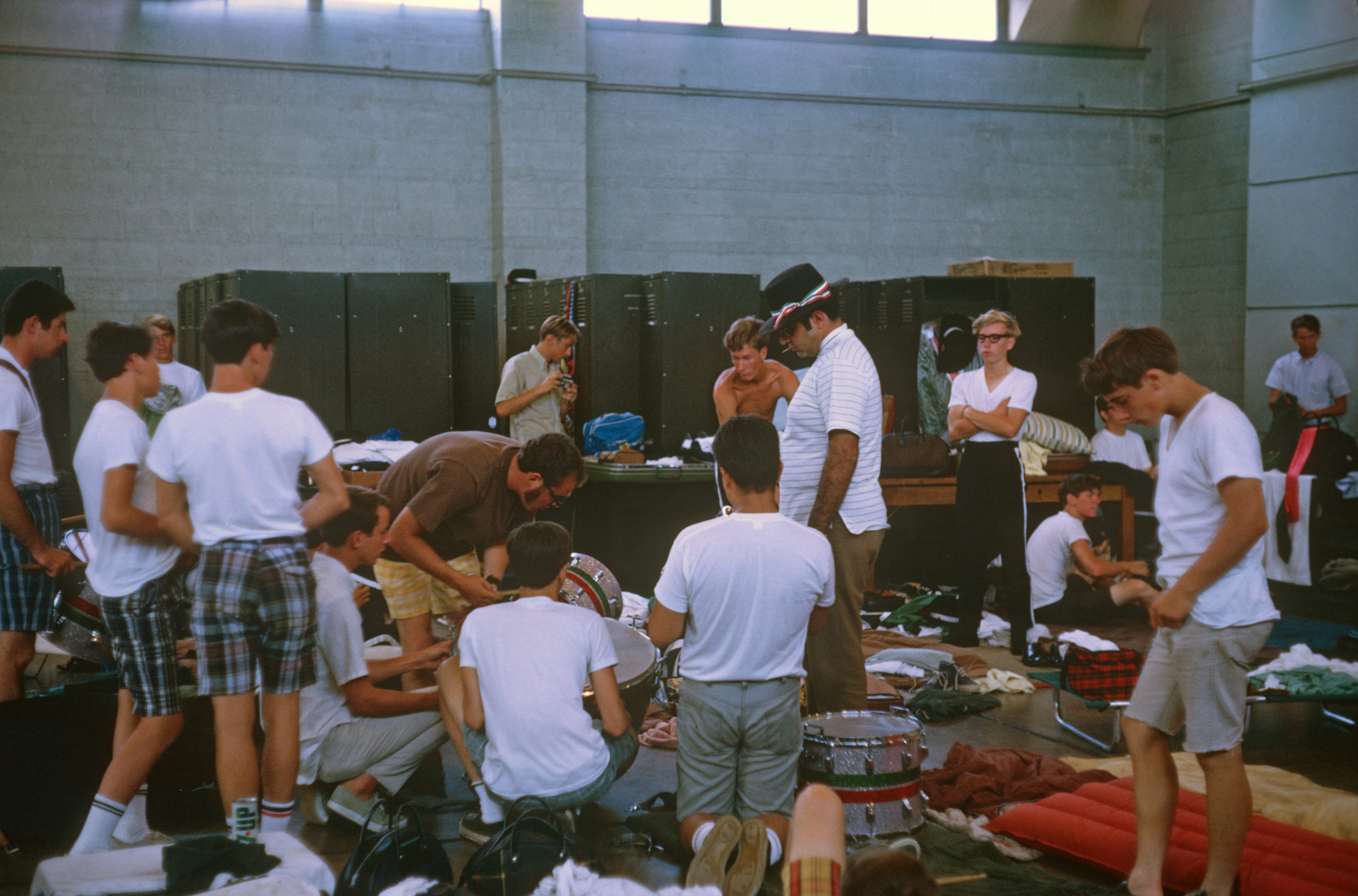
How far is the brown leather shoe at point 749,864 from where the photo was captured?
9.98 ft

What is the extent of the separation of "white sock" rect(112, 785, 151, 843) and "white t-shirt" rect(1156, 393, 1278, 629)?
3.09 metres

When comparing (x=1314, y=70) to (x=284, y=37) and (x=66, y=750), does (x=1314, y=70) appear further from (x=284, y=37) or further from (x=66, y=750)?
(x=66, y=750)

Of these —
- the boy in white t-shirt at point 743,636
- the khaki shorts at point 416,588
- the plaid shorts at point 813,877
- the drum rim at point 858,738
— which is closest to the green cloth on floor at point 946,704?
the drum rim at point 858,738

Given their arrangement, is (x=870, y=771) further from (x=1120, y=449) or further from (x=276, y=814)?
(x=1120, y=449)

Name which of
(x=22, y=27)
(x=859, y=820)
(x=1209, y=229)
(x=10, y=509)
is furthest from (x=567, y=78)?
(x=859, y=820)

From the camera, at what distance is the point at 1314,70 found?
10883 millimetres

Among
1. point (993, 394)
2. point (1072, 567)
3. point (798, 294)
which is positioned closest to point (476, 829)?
point (798, 294)

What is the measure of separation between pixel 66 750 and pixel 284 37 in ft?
26.9

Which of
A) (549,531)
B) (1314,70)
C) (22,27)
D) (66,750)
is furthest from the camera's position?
(1314,70)

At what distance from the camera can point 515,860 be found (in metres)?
2.85

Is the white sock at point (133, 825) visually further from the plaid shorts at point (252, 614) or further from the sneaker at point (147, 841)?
the plaid shorts at point (252, 614)

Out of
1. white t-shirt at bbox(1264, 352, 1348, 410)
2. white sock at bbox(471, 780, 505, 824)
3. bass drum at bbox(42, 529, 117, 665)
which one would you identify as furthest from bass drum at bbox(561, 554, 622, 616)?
white t-shirt at bbox(1264, 352, 1348, 410)

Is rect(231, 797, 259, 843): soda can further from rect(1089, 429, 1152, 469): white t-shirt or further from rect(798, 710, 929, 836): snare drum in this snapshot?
rect(1089, 429, 1152, 469): white t-shirt

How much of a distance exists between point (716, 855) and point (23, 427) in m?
2.80
